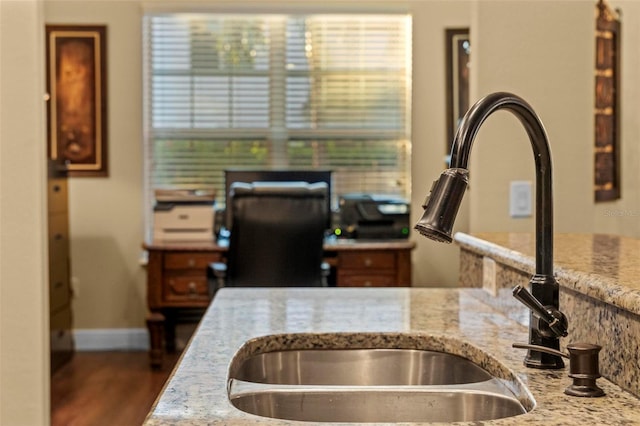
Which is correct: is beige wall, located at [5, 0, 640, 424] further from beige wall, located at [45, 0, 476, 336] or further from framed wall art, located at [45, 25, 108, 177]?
framed wall art, located at [45, 25, 108, 177]

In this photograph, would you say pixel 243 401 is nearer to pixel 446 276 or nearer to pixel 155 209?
pixel 155 209

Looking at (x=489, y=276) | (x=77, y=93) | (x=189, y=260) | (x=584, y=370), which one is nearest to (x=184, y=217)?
(x=189, y=260)

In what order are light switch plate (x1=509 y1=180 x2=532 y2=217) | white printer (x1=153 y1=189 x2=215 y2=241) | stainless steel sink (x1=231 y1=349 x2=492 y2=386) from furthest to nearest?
white printer (x1=153 y1=189 x2=215 y2=241) → light switch plate (x1=509 y1=180 x2=532 y2=217) → stainless steel sink (x1=231 y1=349 x2=492 y2=386)

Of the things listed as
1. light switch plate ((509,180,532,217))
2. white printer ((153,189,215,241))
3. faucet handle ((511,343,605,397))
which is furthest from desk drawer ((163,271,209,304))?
faucet handle ((511,343,605,397))

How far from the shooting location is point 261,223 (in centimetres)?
408

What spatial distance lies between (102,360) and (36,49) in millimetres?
3093

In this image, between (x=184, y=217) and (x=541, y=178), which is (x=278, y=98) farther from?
(x=541, y=178)

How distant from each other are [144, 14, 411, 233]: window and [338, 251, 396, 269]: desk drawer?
32.3 inches

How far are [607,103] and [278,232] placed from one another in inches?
61.6

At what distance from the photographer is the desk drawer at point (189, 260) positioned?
16.4ft

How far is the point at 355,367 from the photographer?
164cm

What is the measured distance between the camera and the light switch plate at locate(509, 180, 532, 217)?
2.69 metres

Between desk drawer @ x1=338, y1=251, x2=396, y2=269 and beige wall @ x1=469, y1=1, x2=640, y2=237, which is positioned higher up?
beige wall @ x1=469, y1=1, x2=640, y2=237

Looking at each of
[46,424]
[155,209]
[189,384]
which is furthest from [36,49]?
[155,209]
